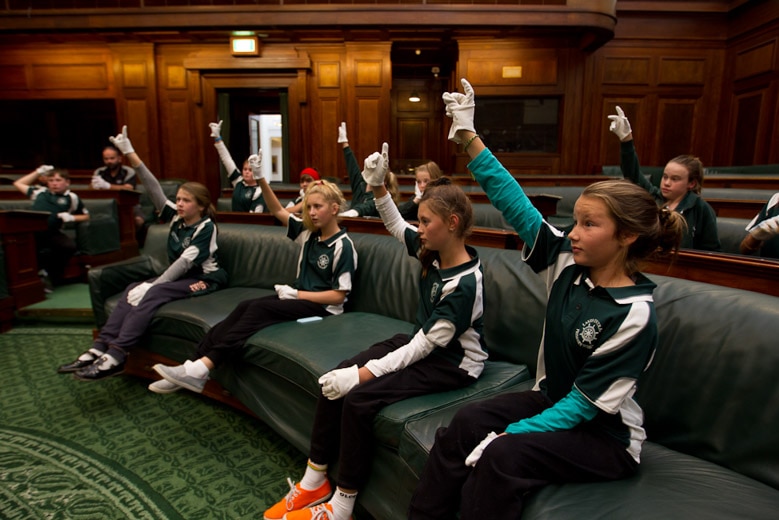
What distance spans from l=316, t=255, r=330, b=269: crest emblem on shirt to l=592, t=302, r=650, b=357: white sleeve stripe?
4.82 feet

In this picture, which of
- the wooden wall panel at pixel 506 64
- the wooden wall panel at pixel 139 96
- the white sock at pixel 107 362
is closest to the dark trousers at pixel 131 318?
the white sock at pixel 107 362

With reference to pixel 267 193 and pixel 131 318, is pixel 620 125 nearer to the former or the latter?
pixel 267 193

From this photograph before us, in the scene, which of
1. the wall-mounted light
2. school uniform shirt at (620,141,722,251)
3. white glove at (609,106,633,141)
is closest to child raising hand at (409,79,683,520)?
white glove at (609,106,633,141)

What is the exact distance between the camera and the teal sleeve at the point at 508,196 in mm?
1365

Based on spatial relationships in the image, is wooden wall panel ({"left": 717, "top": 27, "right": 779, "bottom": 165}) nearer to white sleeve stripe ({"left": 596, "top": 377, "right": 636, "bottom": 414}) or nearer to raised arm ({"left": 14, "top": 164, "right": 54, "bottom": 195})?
white sleeve stripe ({"left": 596, "top": 377, "right": 636, "bottom": 414})

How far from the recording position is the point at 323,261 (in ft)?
7.60

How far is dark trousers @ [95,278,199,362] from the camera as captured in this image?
7.80 ft

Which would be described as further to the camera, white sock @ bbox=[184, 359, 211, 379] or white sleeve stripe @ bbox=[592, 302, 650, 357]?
white sock @ bbox=[184, 359, 211, 379]

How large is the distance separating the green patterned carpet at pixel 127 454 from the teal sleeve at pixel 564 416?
103 cm

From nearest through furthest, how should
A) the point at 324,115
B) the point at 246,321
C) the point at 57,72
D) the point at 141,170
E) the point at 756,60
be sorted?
the point at 246,321
the point at 141,170
the point at 756,60
the point at 324,115
the point at 57,72

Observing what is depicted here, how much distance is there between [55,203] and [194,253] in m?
2.65

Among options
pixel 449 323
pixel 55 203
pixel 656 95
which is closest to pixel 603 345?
pixel 449 323

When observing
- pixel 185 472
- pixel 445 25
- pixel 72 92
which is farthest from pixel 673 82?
pixel 72 92

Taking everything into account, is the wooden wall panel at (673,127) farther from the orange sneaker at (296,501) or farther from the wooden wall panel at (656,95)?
the orange sneaker at (296,501)
